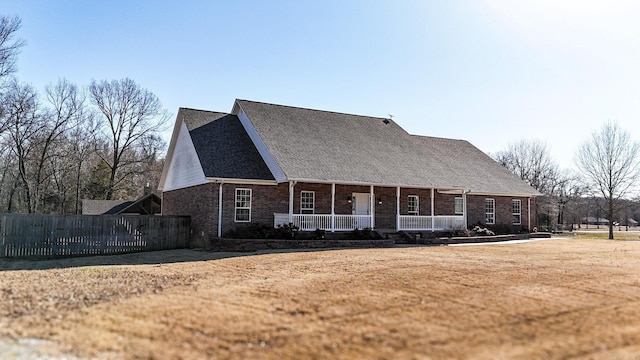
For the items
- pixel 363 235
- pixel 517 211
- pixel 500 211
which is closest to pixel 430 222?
pixel 363 235

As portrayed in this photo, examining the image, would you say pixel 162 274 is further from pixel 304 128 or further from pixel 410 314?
pixel 304 128

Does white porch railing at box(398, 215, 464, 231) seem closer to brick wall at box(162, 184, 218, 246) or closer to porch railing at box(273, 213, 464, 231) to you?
porch railing at box(273, 213, 464, 231)

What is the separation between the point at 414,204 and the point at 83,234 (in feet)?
52.6

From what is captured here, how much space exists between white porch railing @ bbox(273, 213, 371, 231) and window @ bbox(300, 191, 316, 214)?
3.43ft

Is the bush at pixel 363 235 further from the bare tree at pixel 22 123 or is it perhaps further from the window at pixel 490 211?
the bare tree at pixel 22 123

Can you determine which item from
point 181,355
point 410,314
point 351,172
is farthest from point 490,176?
point 181,355

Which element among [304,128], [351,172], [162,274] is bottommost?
[162,274]

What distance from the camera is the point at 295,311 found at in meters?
7.25

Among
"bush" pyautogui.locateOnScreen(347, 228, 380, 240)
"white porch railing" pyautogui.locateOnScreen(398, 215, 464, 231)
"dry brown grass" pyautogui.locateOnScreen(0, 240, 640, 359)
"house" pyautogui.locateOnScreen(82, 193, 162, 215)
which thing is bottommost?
"dry brown grass" pyautogui.locateOnScreen(0, 240, 640, 359)

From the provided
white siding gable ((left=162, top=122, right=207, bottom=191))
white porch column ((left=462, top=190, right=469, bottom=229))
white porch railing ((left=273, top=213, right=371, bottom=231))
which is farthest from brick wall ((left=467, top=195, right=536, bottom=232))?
white siding gable ((left=162, top=122, right=207, bottom=191))

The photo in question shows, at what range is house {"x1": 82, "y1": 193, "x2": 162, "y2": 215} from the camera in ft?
92.6

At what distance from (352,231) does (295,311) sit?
1377 centimetres

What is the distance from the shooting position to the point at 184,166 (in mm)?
22922

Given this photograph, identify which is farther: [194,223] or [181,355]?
[194,223]
